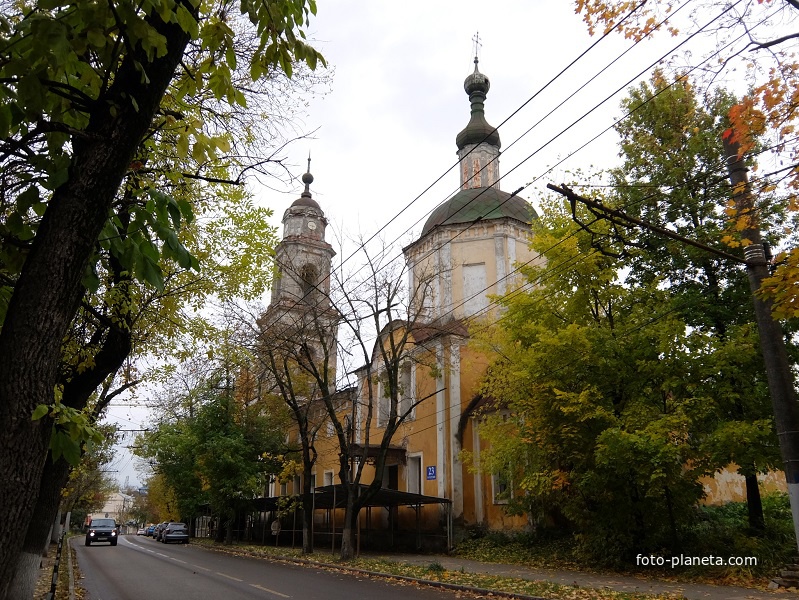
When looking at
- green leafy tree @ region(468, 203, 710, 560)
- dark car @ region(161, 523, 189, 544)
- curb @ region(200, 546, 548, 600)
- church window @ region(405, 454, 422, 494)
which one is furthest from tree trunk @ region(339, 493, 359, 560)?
dark car @ region(161, 523, 189, 544)

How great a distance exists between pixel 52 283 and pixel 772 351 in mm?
9609

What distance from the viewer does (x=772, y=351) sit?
9398mm

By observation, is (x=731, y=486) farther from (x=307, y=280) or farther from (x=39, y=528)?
(x=39, y=528)

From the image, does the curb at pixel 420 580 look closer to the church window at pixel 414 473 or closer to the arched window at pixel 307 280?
the church window at pixel 414 473

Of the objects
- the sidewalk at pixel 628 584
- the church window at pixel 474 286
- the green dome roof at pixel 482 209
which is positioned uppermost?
the green dome roof at pixel 482 209

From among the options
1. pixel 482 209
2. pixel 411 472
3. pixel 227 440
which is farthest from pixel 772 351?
pixel 227 440

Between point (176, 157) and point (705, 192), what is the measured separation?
16.6 m

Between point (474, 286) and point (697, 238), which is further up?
point (474, 286)

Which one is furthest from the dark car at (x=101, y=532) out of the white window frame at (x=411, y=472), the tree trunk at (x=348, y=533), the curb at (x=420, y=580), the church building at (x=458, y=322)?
the tree trunk at (x=348, y=533)

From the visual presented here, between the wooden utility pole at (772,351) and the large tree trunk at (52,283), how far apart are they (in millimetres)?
7368

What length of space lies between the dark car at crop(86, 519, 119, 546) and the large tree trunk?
4309cm

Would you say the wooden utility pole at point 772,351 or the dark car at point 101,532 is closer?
the wooden utility pole at point 772,351

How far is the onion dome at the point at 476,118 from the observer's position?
32125 millimetres

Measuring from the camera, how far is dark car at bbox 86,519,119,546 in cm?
4022
